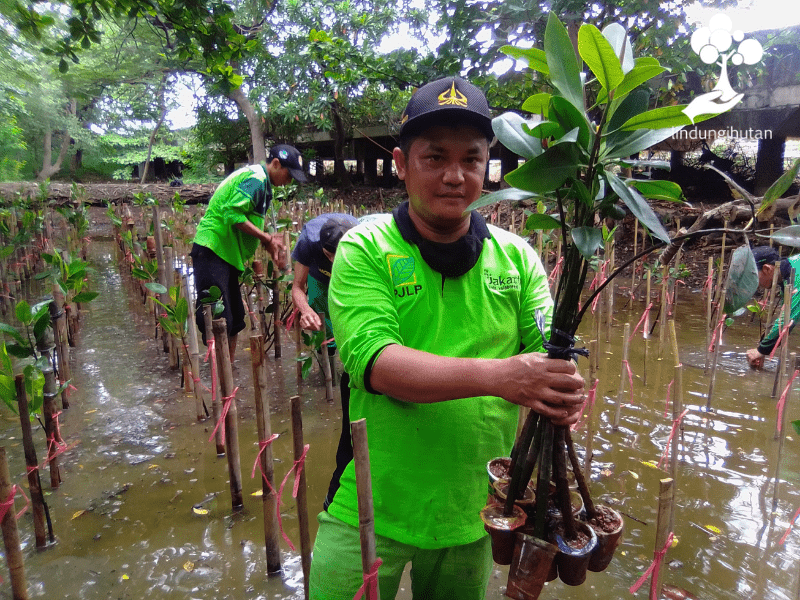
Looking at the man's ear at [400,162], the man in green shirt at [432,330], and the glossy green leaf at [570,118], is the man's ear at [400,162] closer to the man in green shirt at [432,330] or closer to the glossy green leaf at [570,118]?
the man in green shirt at [432,330]

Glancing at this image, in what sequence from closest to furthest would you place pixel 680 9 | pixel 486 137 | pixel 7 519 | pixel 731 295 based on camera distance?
pixel 731 295 < pixel 486 137 < pixel 7 519 < pixel 680 9

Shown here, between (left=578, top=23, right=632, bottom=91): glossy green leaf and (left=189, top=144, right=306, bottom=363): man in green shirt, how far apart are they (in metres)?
3.05

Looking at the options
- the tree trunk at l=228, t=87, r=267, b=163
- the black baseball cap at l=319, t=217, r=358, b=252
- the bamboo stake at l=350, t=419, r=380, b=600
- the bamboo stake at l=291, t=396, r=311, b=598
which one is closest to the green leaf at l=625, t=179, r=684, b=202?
the bamboo stake at l=350, t=419, r=380, b=600

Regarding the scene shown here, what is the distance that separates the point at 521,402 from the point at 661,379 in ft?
13.1

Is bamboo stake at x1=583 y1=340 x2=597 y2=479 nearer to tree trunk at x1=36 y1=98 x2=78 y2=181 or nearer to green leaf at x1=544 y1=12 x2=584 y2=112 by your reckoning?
green leaf at x1=544 y1=12 x2=584 y2=112

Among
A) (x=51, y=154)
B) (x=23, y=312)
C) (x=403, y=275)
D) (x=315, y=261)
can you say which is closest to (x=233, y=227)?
(x=315, y=261)

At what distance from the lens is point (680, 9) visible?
21.0ft

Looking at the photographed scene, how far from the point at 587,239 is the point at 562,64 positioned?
320 mm

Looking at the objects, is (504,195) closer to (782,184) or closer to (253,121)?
(782,184)

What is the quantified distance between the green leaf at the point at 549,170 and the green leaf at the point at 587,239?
9 cm

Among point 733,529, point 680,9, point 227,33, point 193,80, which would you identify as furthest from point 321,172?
point 733,529

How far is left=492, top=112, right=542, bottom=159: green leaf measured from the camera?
0.98 metres

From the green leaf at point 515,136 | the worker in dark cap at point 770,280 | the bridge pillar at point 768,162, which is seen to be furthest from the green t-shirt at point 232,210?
the bridge pillar at point 768,162

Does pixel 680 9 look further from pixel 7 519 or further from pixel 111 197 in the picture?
pixel 111 197
